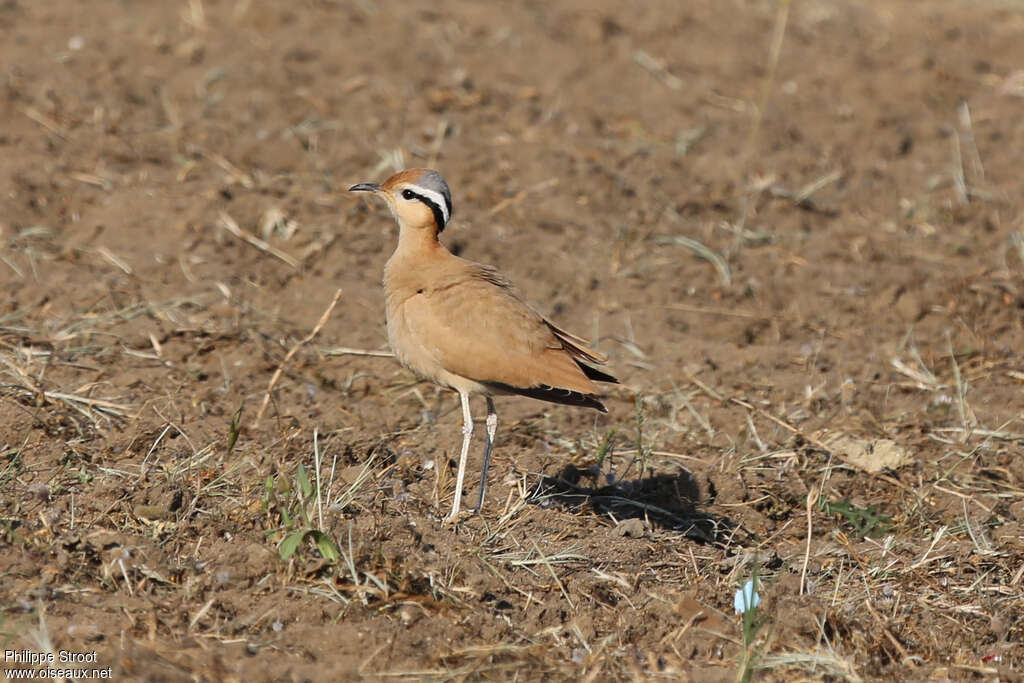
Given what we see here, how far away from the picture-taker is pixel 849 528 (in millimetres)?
5512

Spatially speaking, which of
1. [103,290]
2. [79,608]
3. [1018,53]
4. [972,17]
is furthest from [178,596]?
[972,17]

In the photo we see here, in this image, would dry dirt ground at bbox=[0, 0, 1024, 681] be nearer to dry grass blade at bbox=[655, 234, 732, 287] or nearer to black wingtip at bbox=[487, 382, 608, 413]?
dry grass blade at bbox=[655, 234, 732, 287]

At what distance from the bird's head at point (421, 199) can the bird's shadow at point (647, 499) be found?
128cm

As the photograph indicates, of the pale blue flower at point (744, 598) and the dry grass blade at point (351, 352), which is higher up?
the pale blue flower at point (744, 598)

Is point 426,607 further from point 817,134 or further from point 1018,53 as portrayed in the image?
point 1018,53

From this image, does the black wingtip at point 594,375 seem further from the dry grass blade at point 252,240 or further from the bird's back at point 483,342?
the dry grass blade at point 252,240

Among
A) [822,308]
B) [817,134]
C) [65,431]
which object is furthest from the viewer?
[817,134]

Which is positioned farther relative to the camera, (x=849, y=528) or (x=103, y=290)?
(x=103, y=290)

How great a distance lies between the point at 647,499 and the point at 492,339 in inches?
43.7

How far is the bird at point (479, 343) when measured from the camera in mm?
5012

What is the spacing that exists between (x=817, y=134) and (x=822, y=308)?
2.52 metres

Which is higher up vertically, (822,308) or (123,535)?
(123,535)

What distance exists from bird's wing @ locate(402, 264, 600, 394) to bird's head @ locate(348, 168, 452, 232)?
467mm

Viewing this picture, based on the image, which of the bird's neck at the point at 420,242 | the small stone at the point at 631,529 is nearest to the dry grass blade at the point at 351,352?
the bird's neck at the point at 420,242
